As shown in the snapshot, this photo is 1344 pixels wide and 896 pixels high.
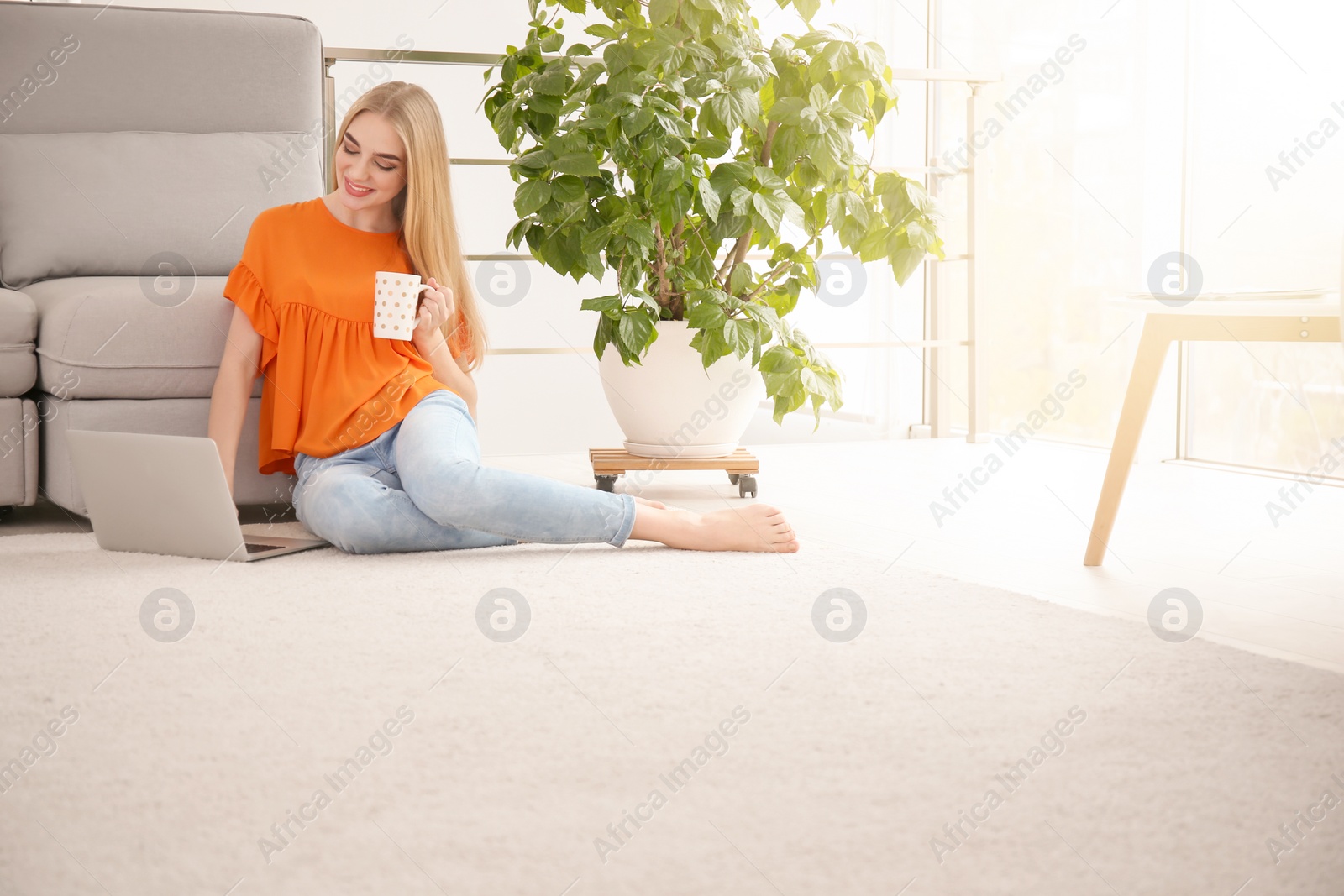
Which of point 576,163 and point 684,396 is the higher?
point 576,163

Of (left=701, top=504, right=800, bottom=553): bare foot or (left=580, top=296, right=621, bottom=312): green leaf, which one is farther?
(left=580, top=296, right=621, bottom=312): green leaf

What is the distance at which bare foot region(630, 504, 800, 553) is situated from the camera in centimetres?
168

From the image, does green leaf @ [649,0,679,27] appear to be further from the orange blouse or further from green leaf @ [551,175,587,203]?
the orange blouse

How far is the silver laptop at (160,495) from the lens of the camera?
1534 millimetres

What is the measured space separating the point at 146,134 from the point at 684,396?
1.22 meters

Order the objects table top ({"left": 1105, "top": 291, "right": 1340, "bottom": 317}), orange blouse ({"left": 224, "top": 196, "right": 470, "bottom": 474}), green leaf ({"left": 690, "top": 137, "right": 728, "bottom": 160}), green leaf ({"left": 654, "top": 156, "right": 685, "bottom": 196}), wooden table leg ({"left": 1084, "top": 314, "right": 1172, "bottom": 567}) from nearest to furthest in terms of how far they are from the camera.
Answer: table top ({"left": 1105, "top": 291, "right": 1340, "bottom": 317}) < wooden table leg ({"left": 1084, "top": 314, "right": 1172, "bottom": 567}) < orange blouse ({"left": 224, "top": 196, "right": 470, "bottom": 474}) < green leaf ({"left": 654, "top": 156, "right": 685, "bottom": 196}) < green leaf ({"left": 690, "top": 137, "right": 728, "bottom": 160})

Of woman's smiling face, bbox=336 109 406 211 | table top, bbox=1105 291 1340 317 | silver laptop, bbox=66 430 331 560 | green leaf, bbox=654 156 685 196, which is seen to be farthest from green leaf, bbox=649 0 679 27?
silver laptop, bbox=66 430 331 560

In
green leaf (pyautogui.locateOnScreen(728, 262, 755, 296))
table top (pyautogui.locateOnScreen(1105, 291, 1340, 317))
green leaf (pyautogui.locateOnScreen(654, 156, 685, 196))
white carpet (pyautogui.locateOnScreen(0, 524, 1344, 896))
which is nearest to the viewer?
white carpet (pyautogui.locateOnScreen(0, 524, 1344, 896))

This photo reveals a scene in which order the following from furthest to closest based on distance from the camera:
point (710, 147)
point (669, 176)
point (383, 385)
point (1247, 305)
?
1. point (710, 147)
2. point (669, 176)
3. point (383, 385)
4. point (1247, 305)

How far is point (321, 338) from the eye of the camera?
1.80 meters

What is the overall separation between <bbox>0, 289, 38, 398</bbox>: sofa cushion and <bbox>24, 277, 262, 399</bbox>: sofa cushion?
0.02 m

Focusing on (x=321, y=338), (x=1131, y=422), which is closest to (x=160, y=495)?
(x=321, y=338)

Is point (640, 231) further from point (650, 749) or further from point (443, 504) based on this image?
point (650, 749)

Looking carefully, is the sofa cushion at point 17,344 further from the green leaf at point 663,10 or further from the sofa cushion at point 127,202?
the green leaf at point 663,10
